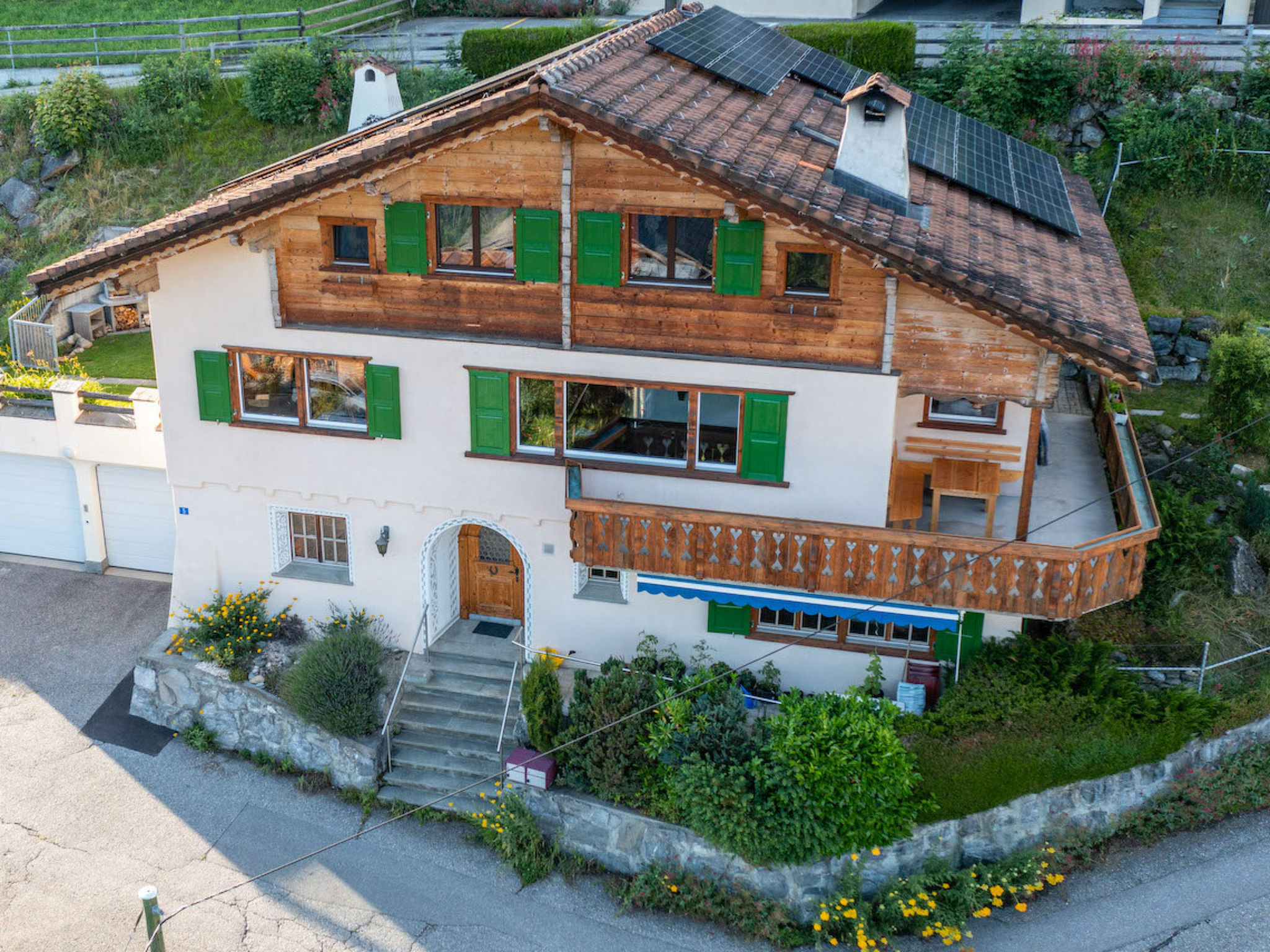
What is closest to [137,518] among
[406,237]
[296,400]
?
[296,400]

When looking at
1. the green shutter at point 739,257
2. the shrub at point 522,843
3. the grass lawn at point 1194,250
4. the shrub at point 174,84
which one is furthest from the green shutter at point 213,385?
the shrub at point 174,84

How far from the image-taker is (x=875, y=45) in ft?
107

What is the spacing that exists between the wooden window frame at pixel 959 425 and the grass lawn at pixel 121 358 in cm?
1781

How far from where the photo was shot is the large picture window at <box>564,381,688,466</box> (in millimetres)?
19156

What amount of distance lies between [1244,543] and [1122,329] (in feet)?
16.5

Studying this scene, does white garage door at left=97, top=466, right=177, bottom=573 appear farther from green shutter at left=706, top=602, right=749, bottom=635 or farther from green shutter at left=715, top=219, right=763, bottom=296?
green shutter at left=715, top=219, right=763, bottom=296

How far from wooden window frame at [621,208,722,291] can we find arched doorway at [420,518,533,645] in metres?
5.01

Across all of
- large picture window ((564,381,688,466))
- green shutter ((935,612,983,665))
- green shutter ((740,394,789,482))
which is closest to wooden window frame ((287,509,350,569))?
large picture window ((564,381,688,466))

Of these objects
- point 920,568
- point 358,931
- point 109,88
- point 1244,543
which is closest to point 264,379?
point 358,931

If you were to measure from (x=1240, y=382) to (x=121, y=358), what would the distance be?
24.3m

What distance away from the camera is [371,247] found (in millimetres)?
19250

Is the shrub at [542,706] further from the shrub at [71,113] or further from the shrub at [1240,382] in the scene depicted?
the shrub at [71,113]

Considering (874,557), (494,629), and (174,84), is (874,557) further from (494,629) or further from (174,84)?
(174,84)

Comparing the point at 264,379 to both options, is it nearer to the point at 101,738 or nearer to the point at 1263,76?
the point at 101,738
